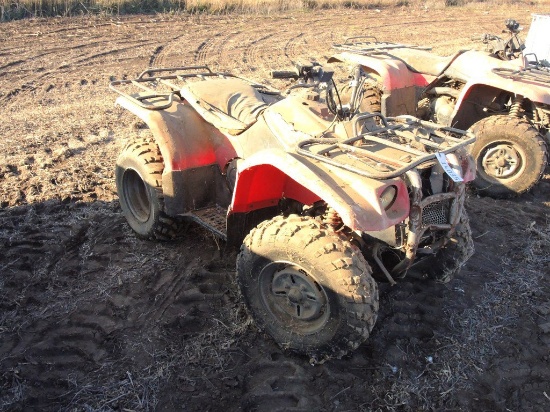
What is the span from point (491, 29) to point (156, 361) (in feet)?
57.2

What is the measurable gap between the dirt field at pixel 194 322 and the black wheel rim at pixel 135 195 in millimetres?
206

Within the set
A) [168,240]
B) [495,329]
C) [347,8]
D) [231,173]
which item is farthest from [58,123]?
[347,8]

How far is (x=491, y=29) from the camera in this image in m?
17.3

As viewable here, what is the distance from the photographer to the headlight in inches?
113

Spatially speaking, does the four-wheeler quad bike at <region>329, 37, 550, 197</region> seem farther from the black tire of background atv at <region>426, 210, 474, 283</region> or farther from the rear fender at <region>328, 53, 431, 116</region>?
the black tire of background atv at <region>426, 210, 474, 283</region>

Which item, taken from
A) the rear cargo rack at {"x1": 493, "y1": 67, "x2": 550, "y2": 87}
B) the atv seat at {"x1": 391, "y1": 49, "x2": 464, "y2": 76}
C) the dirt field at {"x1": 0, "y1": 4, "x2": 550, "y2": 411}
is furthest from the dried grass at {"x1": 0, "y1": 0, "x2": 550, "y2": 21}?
the rear cargo rack at {"x1": 493, "y1": 67, "x2": 550, "y2": 87}

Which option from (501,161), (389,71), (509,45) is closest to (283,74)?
(389,71)

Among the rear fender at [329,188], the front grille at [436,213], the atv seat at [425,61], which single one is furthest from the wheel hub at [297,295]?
the atv seat at [425,61]

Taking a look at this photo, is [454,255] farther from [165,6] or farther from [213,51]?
[165,6]

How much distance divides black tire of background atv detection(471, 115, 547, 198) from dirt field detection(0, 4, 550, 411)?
0.19m

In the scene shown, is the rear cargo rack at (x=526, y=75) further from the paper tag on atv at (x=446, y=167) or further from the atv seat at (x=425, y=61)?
the paper tag on atv at (x=446, y=167)

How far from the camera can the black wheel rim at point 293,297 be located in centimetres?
300

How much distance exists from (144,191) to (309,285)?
2086 millimetres

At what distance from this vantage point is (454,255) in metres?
3.64
